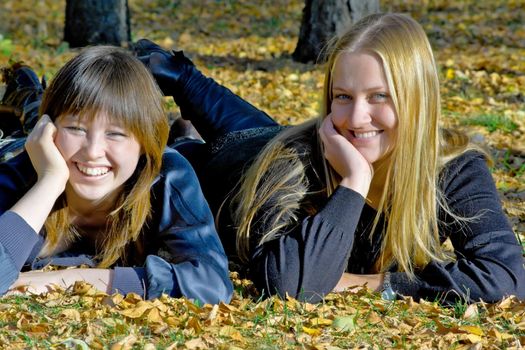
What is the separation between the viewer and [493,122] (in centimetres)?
745

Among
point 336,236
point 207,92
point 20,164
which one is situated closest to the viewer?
point 336,236

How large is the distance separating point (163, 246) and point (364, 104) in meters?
1.07

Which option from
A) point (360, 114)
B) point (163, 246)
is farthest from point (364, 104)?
point (163, 246)

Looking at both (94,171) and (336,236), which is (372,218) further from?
(94,171)

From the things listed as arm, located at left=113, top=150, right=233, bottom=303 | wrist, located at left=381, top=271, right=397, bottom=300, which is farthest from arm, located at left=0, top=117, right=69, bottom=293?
wrist, located at left=381, top=271, right=397, bottom=300

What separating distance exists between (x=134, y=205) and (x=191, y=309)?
0.60m

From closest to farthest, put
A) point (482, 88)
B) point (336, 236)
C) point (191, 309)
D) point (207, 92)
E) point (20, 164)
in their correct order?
point (191, 309), point (336, 236), point (20, 164), point (207, 92), point (482, 88)

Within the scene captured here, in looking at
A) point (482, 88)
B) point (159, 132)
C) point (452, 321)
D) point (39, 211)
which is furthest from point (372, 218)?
point (482, 88)

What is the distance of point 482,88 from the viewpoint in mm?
8898

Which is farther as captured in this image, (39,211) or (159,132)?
(159,132)

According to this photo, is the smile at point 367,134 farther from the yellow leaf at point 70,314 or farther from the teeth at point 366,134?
the yellow leaf at point 70,314

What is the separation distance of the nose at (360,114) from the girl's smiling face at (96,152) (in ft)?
2.99

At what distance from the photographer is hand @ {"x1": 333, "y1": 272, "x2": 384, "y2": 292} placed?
159 inches

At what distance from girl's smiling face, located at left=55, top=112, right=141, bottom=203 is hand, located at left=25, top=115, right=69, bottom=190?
49mm
